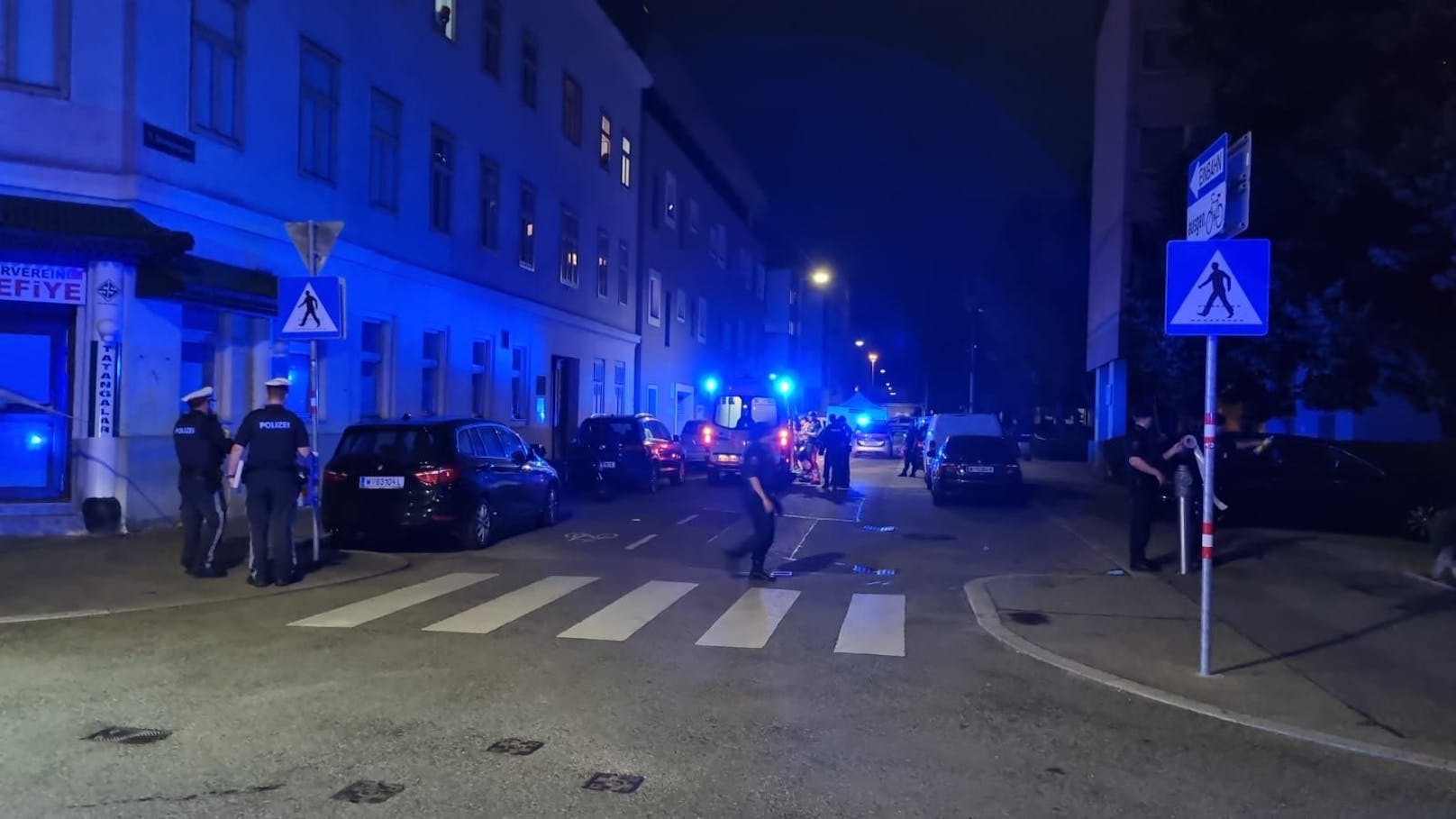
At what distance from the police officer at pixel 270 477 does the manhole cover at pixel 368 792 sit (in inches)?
243

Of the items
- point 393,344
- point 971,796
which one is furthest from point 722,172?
point 971,796

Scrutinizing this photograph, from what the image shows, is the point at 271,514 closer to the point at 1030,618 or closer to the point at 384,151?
the point at 1030,618

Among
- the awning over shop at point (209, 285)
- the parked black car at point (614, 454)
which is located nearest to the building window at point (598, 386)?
the parked black car at point (614, 454)

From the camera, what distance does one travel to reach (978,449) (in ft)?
73.8

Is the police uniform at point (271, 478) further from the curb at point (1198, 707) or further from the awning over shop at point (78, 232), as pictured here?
the curb at point (1198, 707)

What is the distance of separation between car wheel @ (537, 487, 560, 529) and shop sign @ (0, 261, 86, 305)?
6.48 metres

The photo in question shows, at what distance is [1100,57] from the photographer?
136 ft

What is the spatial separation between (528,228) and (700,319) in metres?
19.3

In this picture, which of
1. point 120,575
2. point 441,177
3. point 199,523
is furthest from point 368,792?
point 441,177

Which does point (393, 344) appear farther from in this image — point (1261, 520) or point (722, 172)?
point (722, 172)

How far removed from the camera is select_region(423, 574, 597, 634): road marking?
29.8 ft

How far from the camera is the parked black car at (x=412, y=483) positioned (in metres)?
13.3

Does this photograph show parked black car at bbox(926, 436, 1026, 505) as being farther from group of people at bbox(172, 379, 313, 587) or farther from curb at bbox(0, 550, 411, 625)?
group of people at bbox(172, 379, 313, 587)

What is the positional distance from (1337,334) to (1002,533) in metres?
5.46
